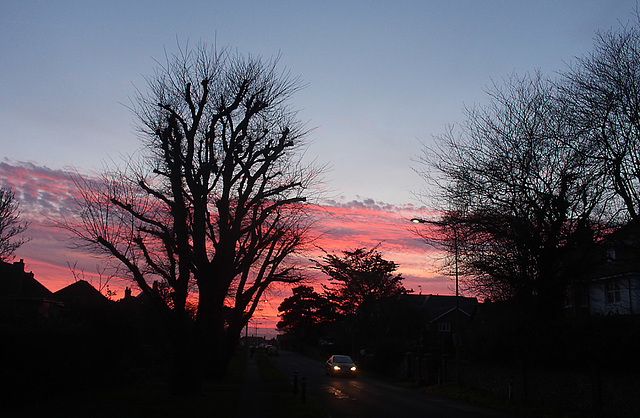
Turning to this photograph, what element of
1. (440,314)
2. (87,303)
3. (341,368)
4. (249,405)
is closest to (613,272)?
(341,368)

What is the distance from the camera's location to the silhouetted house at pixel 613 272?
18391mm

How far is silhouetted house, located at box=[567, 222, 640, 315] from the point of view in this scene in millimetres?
18391

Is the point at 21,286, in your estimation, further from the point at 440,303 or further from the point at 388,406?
the point at 440,303

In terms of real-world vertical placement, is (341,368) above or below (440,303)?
below

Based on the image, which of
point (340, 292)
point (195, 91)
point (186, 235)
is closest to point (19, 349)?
point (186, 235)

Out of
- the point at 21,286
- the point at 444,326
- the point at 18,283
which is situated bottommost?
the point at 21,286

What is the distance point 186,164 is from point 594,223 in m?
14.9

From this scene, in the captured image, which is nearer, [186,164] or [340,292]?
[186,164]

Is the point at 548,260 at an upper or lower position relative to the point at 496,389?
upper

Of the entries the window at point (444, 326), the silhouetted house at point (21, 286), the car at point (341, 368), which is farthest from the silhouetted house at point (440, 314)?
the silhouetted house at point (21, 286)

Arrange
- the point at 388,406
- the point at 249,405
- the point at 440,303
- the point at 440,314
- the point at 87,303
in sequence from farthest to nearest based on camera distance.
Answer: the point at 440,303, the point at 440,314, the point at 87,303, the point at 388,406, the point at 249,405

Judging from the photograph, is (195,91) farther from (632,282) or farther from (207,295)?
(632,282)

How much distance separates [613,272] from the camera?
2762 centimetres

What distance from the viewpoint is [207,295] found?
19734mm
